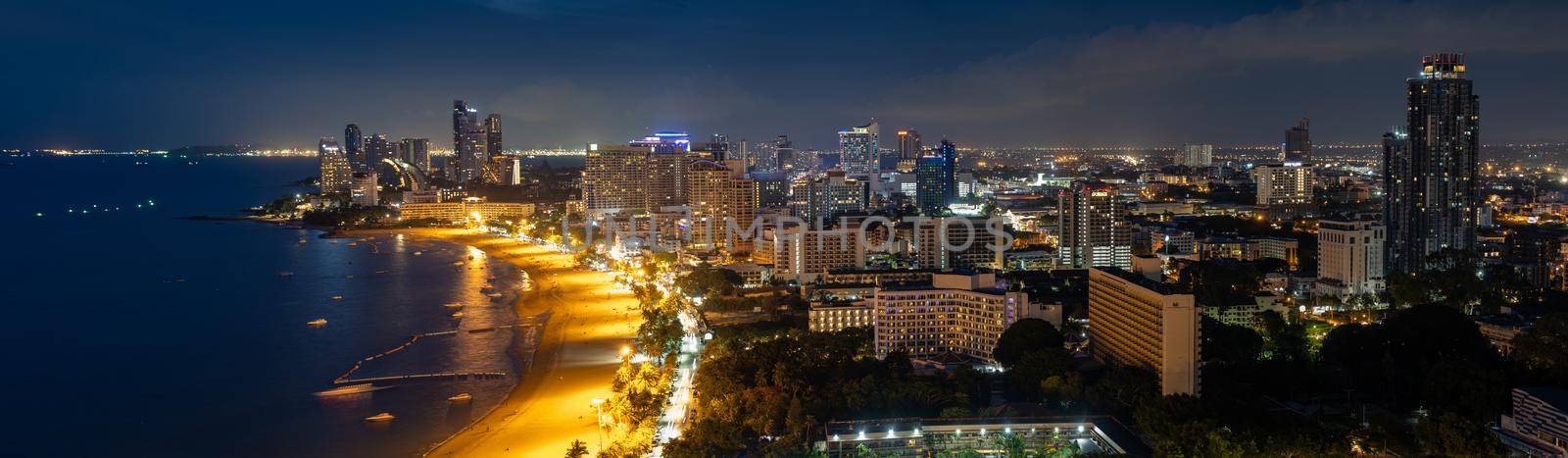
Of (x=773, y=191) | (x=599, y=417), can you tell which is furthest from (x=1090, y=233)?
(x=773, y=191)

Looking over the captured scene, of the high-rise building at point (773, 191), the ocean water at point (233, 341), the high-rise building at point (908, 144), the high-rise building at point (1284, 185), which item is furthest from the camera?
the high-rise building at point (908, 144)

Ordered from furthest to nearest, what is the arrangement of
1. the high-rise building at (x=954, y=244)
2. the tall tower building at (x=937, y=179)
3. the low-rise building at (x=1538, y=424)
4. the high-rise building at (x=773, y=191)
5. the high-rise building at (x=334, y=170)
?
1. the high-rise building at (x=334, y=170)
2. the tall tower building at (x=937, y=179)
3. the high-rise building at (x=773, y=191)
4. the high-rise building at (x=954, y=244)
5. the low-rise building at (x=1538, y=424)

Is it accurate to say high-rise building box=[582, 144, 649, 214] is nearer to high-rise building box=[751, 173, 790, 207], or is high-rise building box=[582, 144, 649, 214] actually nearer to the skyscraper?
high-rise building box=[751, 173, 790, 207]

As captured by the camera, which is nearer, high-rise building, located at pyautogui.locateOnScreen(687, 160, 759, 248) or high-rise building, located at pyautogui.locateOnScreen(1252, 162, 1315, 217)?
high-rise building, located at pyautogui.locateOnScreen(687, 160, 759, 248)

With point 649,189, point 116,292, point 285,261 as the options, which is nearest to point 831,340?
point 116,292

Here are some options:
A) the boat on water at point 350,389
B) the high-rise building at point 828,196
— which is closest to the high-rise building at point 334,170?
the high-rise building at point 828,196

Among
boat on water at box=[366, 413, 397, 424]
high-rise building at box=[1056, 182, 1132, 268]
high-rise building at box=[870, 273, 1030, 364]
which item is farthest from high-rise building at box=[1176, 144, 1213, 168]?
boat on water at box=[366, 413, 397, 424]

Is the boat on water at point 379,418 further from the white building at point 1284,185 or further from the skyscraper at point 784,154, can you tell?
the skyscraper at point 784,154
